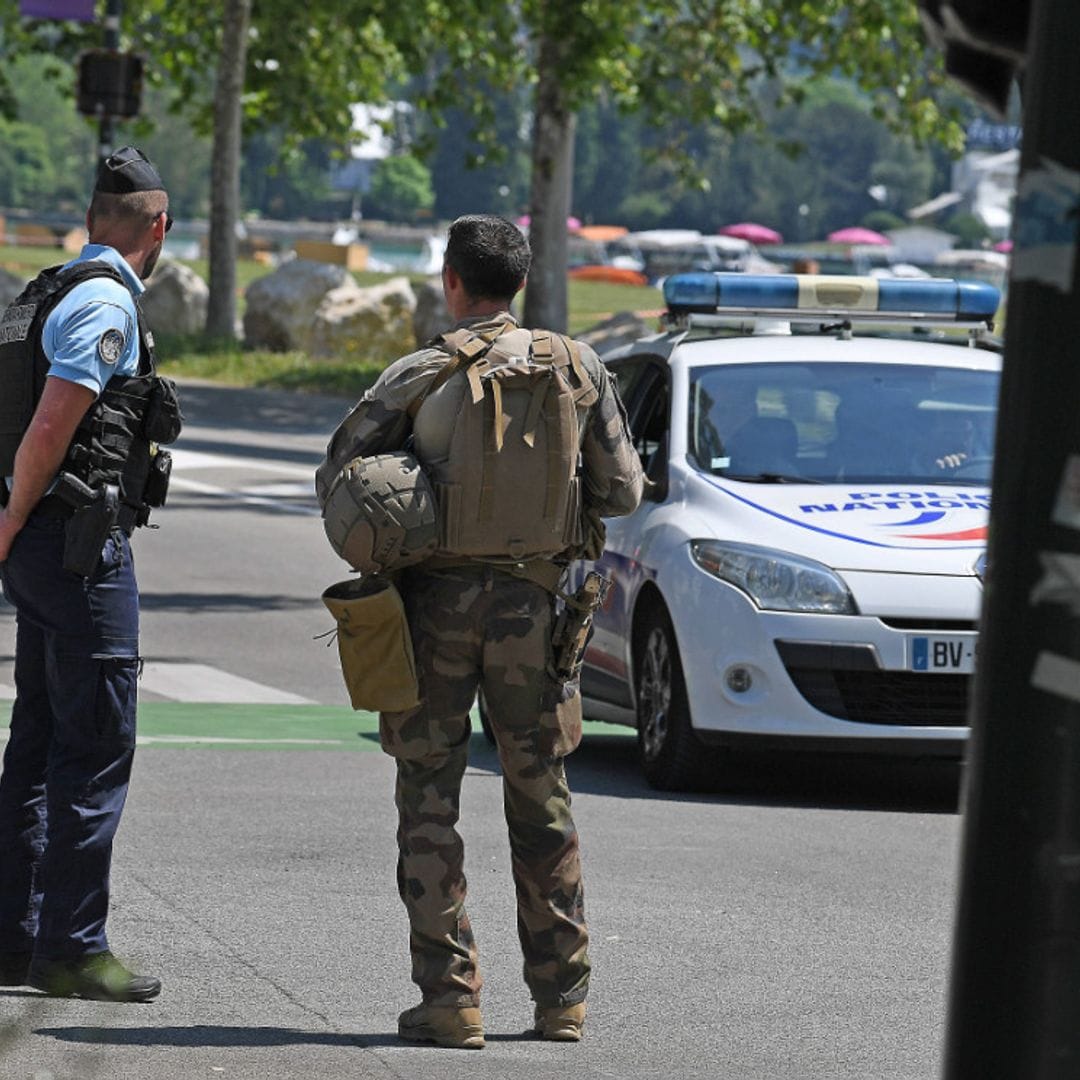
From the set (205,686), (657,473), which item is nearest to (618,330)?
(205,686)

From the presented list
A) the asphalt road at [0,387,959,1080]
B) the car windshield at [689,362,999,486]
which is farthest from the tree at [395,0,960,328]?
the car windshield at [689,362,999,486]

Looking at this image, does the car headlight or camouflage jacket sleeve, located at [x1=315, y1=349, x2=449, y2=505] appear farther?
the car headlight

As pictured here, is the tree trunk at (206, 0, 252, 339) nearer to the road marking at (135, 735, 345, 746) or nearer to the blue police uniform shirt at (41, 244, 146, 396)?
the road marking at (135, 735, 345, 746)

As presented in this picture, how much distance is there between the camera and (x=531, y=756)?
5.35 m

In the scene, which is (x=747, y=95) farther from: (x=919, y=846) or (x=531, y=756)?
(x=531, y=756)

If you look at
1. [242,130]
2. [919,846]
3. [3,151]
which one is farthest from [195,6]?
[3,151]

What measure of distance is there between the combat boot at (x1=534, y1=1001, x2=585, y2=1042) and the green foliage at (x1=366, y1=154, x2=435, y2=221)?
171698 mm

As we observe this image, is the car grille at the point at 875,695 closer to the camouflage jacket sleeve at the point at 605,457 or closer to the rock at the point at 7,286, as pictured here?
the camouflage jacket sleeve at the point at 605,457

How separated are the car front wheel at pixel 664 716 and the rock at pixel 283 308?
26.3 meters

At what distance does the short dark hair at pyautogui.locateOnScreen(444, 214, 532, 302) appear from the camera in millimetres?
5305

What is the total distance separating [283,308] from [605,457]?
2990 centimetres

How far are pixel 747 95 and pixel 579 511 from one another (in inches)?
1117

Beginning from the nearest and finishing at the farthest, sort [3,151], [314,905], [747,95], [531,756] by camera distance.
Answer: [531,756]
[314,905]
[747,95]
[3,151]

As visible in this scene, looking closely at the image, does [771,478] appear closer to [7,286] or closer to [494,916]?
[494,916]
